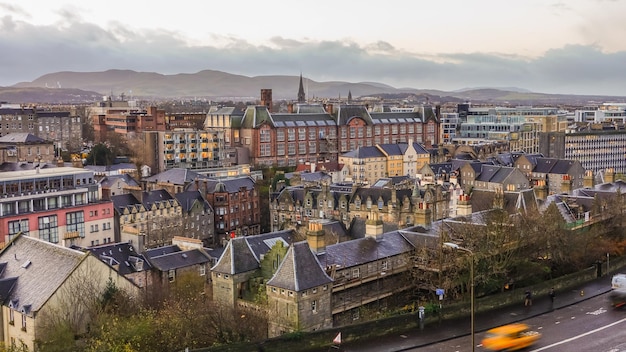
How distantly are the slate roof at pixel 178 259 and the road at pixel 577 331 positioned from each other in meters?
27.8

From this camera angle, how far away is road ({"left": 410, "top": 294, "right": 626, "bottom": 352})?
170 ft

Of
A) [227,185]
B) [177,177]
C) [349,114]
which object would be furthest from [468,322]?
[349,114]

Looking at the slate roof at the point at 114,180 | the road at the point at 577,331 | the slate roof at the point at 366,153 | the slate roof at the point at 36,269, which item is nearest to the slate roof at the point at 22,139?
the slate roof at the point at 114,180

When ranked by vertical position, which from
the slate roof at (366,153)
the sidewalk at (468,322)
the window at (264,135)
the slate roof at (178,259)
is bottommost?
the sidewalk at (468,322)

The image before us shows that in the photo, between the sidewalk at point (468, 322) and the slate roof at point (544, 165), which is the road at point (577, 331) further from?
the slate roof at point (544, 165)

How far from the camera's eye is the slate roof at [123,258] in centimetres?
6938

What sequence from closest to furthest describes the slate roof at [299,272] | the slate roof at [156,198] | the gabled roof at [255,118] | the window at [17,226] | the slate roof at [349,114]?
the slate roof at [299,272] < the window at [17,226] < the slate roof at [156,198] < the gabled roof at [255,118] < the slate roof at [349,114]

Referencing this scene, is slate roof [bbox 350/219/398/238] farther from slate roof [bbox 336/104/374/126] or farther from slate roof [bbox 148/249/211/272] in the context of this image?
slate roof [bbox 336/104/374/126]

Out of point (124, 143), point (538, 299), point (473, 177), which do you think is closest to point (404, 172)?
point (473, 177)

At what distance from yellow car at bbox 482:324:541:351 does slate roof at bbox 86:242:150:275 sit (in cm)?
3541

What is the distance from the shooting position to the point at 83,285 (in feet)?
177

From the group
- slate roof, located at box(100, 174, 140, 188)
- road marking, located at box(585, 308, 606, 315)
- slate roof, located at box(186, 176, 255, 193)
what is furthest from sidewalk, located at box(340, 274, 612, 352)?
slate roof, located at box(100, 174, 140, 188)

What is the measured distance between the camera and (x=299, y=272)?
177 ft

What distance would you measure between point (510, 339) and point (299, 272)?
16324 millimetres
